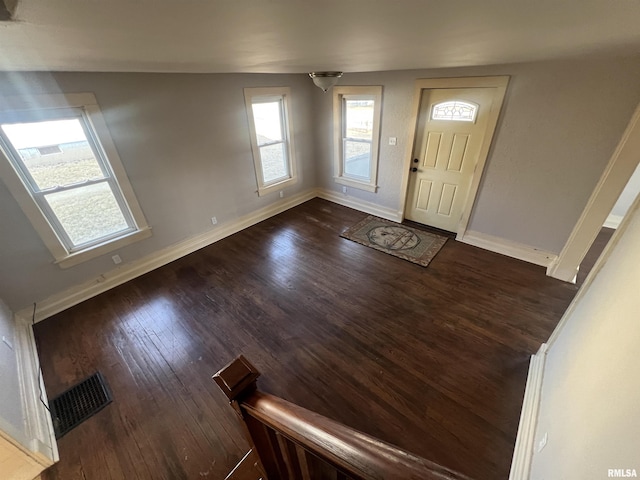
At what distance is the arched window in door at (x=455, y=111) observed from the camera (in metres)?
3.01

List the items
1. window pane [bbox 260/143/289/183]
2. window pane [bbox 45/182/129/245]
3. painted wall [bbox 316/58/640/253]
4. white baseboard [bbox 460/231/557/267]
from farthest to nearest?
window pane [bbox 260/143/289/183] < white baseboard [bbox 460/231/557/267] < window pane [bbox 45/182/129/245] < painted wall [bbox 316/58/640/253]

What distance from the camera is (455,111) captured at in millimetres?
3123

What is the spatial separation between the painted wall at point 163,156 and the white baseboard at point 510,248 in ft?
10.7

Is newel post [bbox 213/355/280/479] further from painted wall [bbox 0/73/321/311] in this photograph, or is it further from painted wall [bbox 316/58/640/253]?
painted wall [bbox 316/58/640/253]

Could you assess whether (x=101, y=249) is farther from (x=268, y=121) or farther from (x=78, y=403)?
(x=268, y=121)

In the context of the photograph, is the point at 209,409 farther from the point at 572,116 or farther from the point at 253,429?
the point at 572,116

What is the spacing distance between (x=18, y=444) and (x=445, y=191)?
4.51 m

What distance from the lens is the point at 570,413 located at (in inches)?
45.8

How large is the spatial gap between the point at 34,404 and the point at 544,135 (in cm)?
492

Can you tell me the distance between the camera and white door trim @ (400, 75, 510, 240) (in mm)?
2678

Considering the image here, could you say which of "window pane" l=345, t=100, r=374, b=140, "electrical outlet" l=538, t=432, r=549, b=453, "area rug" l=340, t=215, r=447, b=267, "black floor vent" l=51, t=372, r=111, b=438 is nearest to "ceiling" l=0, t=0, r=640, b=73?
"electrical outlet" l=538, t=432, r=549, b=453

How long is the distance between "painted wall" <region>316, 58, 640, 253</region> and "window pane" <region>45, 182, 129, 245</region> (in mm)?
3612

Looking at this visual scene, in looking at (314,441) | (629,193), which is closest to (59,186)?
(314,441)

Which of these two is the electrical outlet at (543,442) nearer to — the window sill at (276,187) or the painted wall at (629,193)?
the painted wall at (629,193)
